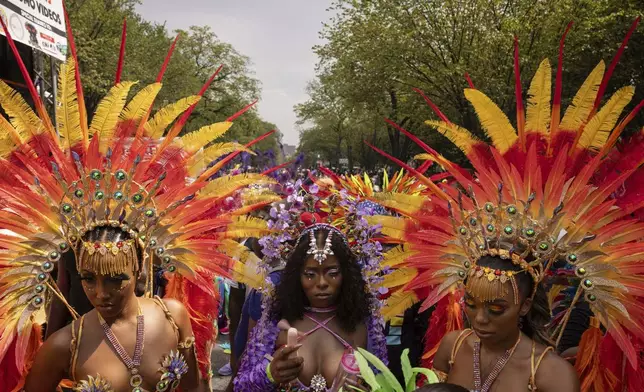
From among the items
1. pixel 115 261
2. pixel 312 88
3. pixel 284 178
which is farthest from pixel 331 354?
pixel 312 88

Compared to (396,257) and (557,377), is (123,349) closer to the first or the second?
(396,257)

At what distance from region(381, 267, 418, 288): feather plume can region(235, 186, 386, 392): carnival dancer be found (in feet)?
0.33

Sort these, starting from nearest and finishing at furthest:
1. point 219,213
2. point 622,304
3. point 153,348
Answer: point 622,304 → point 153,348 → point 219,213

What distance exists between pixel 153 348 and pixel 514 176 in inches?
71.7

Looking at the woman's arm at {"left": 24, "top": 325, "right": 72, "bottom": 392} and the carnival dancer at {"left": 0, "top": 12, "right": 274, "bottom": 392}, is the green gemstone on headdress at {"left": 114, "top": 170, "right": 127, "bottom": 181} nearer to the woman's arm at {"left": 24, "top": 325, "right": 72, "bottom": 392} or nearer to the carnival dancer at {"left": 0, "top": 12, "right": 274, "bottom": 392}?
the carnival dancer at {"left": 0, "top": 12, "right": 274, "bottom": 392}

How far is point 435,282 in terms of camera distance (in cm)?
282

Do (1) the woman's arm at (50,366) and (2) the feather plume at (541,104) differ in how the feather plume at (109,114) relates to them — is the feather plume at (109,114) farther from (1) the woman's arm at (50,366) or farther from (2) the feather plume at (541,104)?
(2) the feather plume at (541,104)

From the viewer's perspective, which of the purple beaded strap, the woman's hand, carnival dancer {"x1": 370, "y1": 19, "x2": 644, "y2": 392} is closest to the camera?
carnival dancer {"x1": 370, "y1": 19, "x2": 644, "y2": 392}

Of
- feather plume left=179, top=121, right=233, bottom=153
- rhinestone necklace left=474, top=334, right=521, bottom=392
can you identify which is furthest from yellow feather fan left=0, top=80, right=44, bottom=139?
rhinestone necklace left=474, top=334, right=521, bottom=392

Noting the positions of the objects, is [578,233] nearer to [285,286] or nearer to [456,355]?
[456,355]

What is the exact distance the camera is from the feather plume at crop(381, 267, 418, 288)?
3.09m

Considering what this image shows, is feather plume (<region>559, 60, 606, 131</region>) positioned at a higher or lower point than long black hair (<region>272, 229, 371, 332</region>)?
higher

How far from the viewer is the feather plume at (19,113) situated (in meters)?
2.80

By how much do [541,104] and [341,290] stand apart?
1.45m
